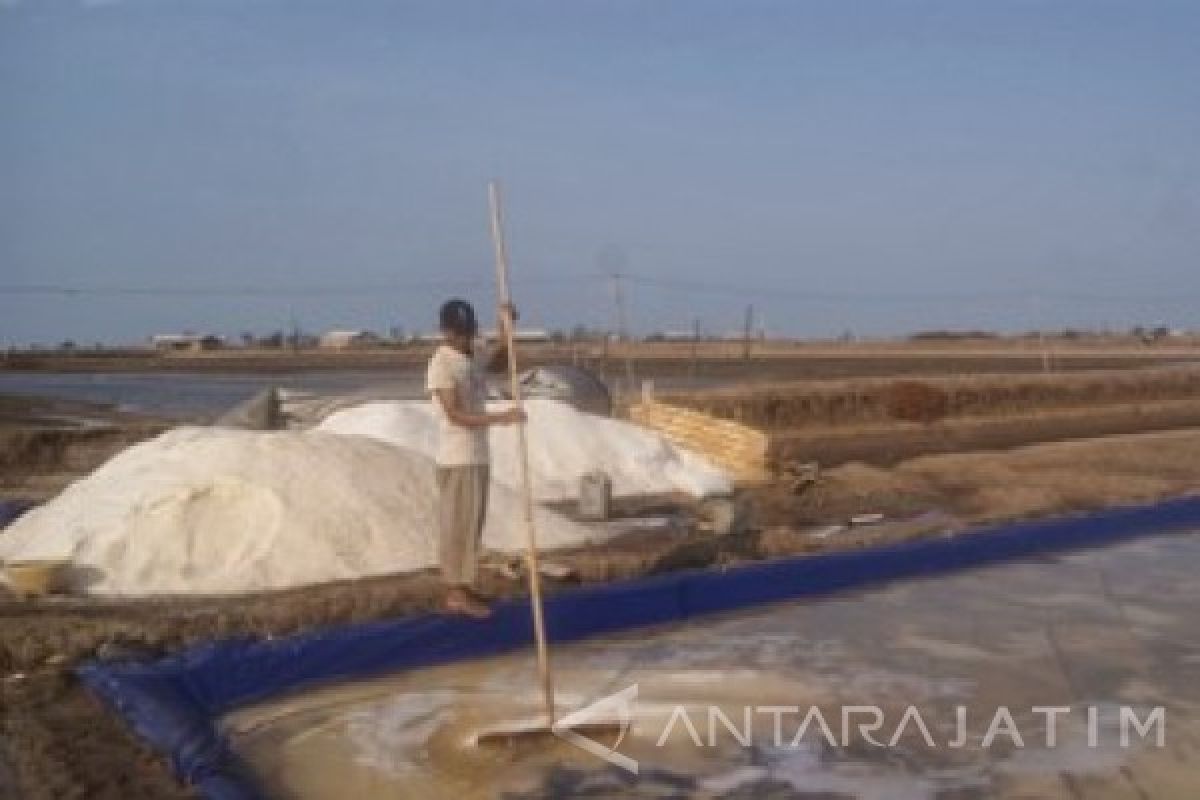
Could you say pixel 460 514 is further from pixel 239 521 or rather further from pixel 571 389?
pixel 571 389

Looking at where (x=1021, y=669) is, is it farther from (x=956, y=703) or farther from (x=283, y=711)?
(x=283, y=711)

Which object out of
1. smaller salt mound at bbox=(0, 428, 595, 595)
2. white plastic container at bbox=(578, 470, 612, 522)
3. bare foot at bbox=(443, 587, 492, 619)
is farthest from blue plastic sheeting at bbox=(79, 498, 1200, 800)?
white plastic container at bbox=(578, 470, 612, 522)

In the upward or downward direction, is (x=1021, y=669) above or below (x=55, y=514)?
below

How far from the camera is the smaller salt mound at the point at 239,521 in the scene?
7.12 m

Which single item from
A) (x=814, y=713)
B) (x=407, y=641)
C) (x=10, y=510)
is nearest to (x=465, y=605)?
(x=407, y=641)

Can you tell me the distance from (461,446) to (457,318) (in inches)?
21.6

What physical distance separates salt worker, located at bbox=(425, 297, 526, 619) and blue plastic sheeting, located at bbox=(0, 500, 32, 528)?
4.34 m

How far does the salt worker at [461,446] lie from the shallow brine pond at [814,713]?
0.46m

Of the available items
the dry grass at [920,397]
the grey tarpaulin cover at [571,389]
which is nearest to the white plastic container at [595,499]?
the grey tarpaulin cover at [571,389]

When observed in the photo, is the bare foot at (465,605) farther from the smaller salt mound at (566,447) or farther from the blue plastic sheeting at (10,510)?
the blue plastic sheeting at (10,510)

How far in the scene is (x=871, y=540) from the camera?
8844mm

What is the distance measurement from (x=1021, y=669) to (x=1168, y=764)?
1.24m

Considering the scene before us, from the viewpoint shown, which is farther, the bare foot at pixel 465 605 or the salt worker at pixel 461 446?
the bare foot at pixel 465 605

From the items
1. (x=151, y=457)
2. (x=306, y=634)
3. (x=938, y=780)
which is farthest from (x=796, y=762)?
(x=151, y=457)
